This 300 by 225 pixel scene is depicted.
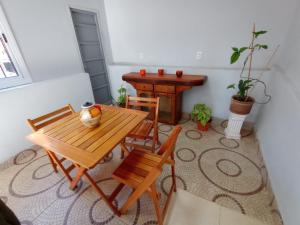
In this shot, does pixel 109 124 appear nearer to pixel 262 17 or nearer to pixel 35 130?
pixel 35 130

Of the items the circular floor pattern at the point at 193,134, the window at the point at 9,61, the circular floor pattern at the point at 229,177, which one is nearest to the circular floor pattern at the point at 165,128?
the circular floor pattern at the point at 193,134

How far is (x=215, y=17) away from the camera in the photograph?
6.83 ft

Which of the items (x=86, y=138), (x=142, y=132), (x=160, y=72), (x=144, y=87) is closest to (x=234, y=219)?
(x=142, y=132)

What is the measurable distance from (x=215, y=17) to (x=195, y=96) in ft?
3.90

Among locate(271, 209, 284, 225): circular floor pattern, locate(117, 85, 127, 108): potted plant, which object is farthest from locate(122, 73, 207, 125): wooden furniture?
locate(271, 209, 284, 225): circular floor pattern

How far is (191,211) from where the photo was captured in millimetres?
1281

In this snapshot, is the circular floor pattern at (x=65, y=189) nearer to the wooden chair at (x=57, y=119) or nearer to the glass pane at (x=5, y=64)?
the wooden chair at (x=57, y=119)

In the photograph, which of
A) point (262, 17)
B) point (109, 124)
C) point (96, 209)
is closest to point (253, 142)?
point (262, 17)

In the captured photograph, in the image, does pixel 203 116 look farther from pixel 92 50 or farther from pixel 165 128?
pixel 92 50

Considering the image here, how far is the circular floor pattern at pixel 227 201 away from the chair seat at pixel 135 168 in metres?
0.69

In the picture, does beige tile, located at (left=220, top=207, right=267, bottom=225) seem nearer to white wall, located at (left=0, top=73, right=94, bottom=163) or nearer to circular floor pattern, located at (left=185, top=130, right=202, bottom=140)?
circular floor pattern, located at (left=185, top=130, right=202, bottom=140)

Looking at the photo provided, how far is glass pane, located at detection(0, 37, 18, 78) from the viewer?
5.97 ft

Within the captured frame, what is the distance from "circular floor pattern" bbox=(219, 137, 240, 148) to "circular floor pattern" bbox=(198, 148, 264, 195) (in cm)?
11

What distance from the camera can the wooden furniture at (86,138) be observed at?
1024 mm
